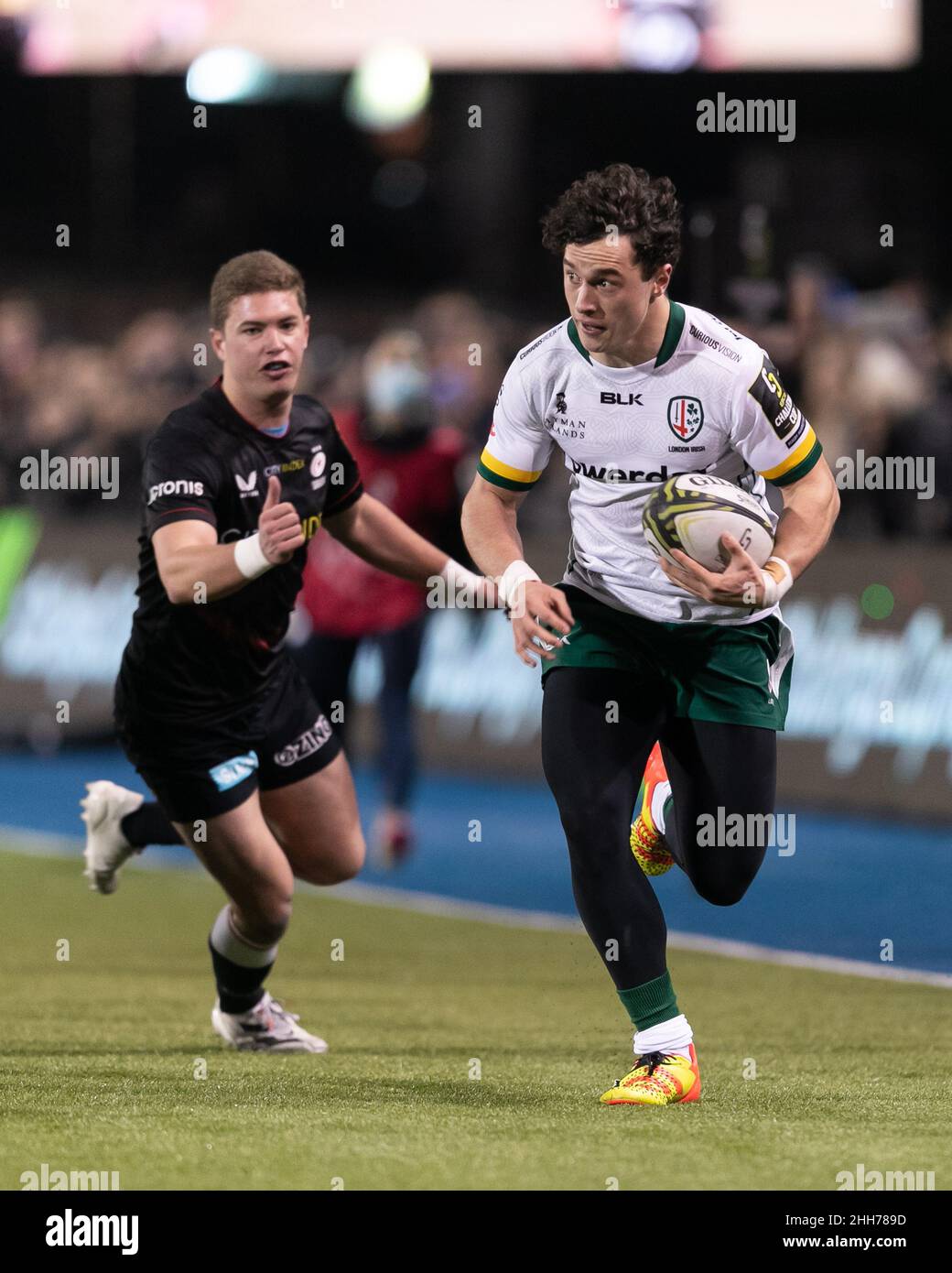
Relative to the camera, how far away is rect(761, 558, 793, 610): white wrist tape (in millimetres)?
6551

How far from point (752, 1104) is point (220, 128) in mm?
22985

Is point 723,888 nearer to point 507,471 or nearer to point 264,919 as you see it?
point 507,471

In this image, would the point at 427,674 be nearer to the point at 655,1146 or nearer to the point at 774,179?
the point at 774,179

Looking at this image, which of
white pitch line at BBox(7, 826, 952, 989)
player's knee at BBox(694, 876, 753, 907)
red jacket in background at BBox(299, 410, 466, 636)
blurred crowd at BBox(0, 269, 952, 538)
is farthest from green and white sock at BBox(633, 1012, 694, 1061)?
red jacket in background at BBox(299, 410, 466, 636)

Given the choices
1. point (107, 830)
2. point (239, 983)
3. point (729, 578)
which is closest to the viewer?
point (729, 578)

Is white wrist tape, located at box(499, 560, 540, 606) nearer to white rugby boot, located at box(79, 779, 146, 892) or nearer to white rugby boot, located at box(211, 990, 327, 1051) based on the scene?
white rugby boot, located at box(211, 990, 327, 1051)

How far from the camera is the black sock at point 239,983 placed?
8.14m

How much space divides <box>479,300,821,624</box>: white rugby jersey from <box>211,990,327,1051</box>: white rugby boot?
2094mm

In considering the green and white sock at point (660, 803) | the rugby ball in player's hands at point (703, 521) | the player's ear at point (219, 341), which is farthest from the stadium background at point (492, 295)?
the player's ear at point (219, 341)

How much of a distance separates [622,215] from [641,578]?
1104 mm

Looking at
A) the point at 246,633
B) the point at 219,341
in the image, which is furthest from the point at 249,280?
the point at 246,633

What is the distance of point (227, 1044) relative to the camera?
8188mm

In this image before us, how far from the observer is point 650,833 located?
7.61 m

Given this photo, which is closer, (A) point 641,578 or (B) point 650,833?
(A) point 641,578
